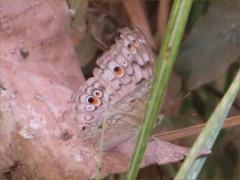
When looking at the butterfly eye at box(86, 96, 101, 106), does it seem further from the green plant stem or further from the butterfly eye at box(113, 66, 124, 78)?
the green plant stem

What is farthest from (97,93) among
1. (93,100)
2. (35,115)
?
(35,115)

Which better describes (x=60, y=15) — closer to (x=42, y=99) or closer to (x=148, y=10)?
(x=42, y=99)

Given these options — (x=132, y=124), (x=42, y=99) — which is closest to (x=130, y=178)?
(x=132, y=124)

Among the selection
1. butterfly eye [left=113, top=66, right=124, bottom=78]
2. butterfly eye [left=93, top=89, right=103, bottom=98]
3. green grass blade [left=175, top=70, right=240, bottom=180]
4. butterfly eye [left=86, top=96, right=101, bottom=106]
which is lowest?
green grass blade [left=175, top=70, right=240, bottom=180]

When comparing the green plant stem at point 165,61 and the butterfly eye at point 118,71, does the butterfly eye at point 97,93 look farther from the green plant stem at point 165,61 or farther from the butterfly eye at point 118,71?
the green plant stem at point 165,61

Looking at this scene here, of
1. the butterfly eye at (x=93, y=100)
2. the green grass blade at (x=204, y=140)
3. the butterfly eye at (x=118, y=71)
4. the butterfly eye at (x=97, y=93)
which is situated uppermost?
the butterfly eye at (x=118, y=71)

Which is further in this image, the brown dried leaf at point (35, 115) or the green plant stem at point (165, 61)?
the brown dried leaf at point (35, 115)

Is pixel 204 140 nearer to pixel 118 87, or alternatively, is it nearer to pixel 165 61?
pixel 165 61

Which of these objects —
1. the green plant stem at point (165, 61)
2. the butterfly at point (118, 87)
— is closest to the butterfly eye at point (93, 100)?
the butterfly at point (118, 87)

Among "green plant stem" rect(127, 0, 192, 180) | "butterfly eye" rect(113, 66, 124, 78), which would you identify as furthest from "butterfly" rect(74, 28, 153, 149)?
"green plant stem" rect(127, 0, 192, 180)
